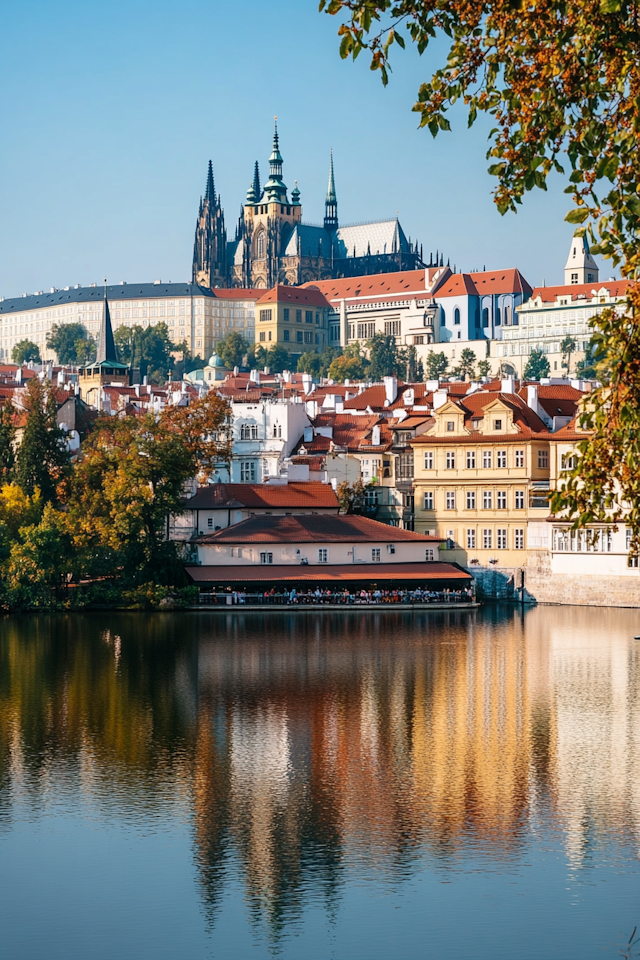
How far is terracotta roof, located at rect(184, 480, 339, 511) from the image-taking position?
78.6 meters

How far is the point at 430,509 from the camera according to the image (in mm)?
80125

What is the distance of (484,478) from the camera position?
78125 mm

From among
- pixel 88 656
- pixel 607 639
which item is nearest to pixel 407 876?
pixel 88 656

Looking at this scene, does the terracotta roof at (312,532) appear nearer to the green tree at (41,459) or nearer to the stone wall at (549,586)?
the stone wall at (549,586)

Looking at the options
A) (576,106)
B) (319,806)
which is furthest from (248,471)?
(576,106)

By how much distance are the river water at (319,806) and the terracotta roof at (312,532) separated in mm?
22392

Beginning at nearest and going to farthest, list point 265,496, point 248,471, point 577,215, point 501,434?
1. point 577,215
2. point 501,434
3. point 265,496
4. point 248,471

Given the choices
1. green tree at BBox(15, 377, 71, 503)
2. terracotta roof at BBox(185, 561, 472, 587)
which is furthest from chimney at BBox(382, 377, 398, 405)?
green tree at BBox(15, 377, 71, 503)

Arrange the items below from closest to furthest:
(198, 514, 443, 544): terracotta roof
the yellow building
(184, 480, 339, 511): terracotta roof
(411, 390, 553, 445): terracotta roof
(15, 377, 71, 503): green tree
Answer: (198, 514, 443, 544): terracotta roof < (15, 377, 71, 503): green tree < the yellow building < (411, 390, 553, 445): terracotta roof < (184, 480, 339, 511): terracotta roof

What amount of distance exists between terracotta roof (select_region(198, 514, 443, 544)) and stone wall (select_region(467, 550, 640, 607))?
3442 mm

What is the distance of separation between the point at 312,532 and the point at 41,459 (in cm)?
1438

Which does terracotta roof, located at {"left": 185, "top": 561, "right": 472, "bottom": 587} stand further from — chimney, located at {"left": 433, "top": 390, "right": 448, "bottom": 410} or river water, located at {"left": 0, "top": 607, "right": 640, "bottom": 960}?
river water, located at {"left": 0, "top": 607, "right": 640, "bottom": 960}

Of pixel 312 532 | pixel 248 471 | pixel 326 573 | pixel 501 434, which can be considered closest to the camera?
pixel 326 573

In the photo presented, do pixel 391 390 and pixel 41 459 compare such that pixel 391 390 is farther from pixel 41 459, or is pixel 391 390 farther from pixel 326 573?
pixel 41 459
